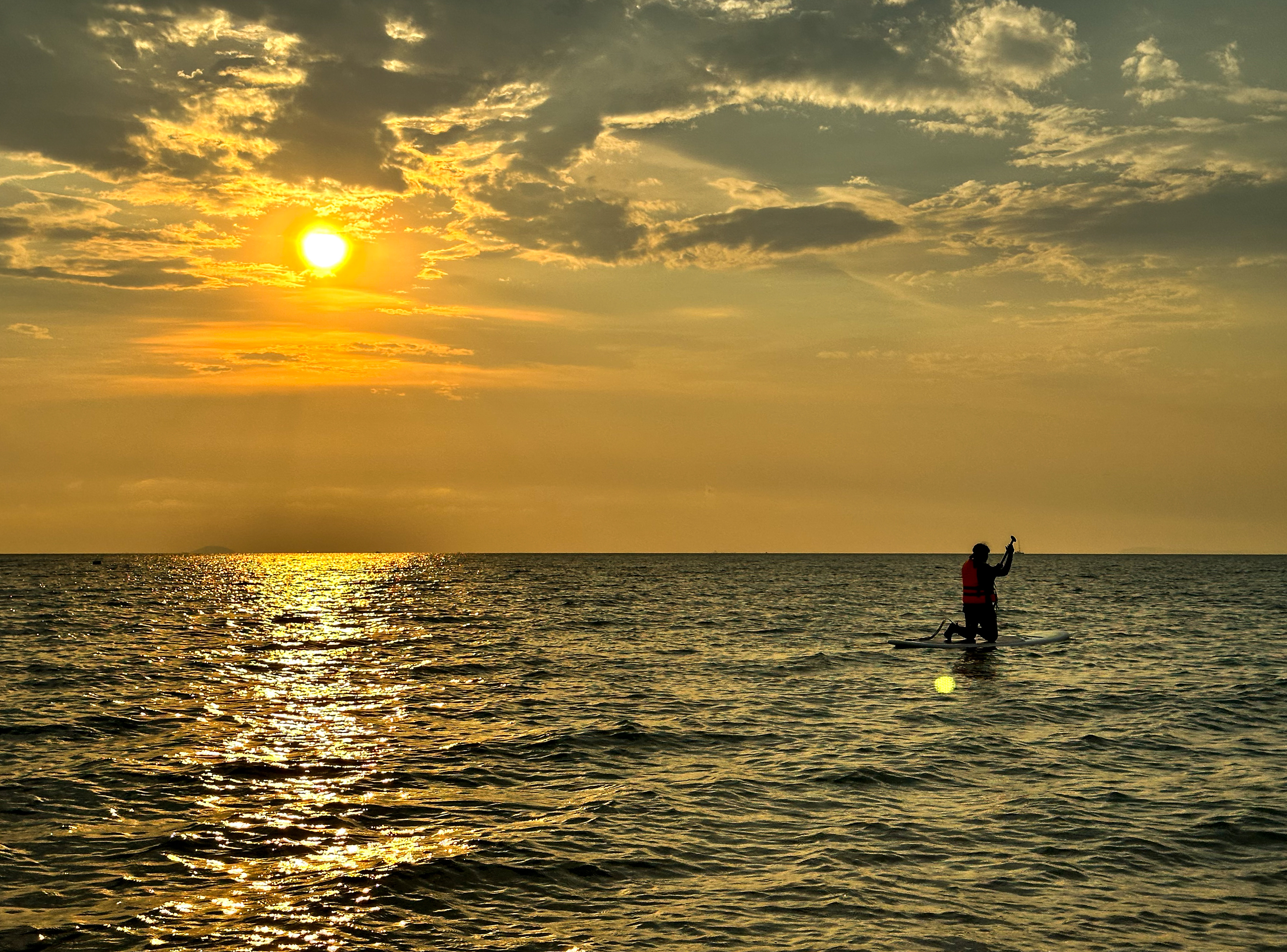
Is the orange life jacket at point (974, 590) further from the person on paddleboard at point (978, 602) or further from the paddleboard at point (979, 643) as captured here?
the paddleboard at point (979, 643)

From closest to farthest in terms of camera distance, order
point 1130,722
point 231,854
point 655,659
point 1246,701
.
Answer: point 231,854, point 1130,722, point 1246,701, point 655,659

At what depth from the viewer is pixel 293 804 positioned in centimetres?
1498

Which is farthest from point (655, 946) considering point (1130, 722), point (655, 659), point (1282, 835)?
point (655, 659)

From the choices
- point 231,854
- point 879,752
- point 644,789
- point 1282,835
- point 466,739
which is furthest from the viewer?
point 466,739

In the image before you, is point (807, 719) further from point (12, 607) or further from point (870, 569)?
point (870, 569)

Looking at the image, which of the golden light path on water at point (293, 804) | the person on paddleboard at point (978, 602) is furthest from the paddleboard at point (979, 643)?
the golden light path on water at point (293, 804)

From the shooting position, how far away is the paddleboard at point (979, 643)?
1384 inches

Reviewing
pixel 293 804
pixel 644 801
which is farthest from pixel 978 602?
pixel 293 804

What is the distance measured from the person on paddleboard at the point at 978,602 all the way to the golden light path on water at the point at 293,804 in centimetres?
1781

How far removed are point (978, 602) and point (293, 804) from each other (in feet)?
84.8

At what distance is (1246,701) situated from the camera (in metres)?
24.8

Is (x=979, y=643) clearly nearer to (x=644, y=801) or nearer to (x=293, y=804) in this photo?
(x=644, y=801)

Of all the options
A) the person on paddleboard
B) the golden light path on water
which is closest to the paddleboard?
the person on paddleboard

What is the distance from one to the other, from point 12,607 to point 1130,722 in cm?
6340
